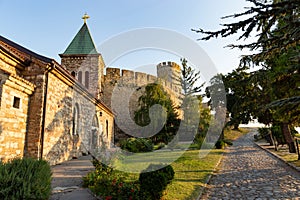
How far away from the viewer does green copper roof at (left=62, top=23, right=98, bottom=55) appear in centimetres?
2030

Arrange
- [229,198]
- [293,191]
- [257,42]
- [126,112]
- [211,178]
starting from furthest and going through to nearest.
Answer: [126,112], [211,178], [293,191], [229,198], [257,42]

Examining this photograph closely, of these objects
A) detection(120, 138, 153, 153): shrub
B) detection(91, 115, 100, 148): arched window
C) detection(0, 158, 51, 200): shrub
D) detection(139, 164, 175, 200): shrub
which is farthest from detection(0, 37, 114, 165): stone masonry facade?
detection(120, 138, 153, 153): shrub

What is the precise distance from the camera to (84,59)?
20328mm

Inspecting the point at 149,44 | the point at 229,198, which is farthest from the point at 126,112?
the point at 229,198

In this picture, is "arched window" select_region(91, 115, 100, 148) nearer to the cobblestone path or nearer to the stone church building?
the stone church building

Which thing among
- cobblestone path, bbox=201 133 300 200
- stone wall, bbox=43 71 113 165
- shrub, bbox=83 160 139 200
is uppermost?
stone wall, bbox=43 71 113 165

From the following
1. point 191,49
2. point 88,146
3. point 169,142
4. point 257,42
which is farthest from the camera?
point 169,142

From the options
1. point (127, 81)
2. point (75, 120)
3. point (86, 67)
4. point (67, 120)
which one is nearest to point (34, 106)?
point (67, 120)

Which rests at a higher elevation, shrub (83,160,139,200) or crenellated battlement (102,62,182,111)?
crenellated battlement (102,62,182,111)

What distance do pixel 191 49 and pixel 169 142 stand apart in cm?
1170

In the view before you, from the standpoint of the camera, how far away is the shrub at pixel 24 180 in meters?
3.82

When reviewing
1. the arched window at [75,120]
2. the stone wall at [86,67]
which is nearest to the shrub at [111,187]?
the arched window at [75,120]

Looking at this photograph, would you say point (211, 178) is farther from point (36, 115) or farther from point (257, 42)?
point (36, 115)

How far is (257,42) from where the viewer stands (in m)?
4.16
